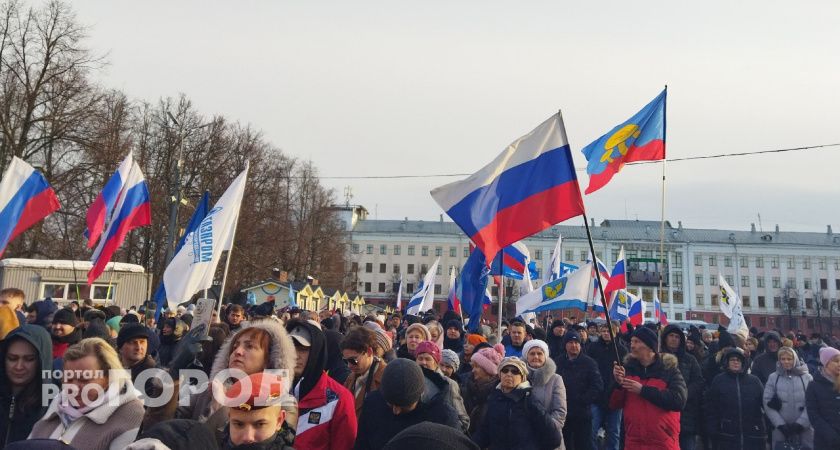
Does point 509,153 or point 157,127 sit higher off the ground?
point 157,127

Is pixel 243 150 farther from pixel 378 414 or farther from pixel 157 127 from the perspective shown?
pixel 378 414

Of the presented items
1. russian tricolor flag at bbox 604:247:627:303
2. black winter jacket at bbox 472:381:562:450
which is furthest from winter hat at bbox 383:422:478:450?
russian tricolor flag at bbox 604:247:627:303

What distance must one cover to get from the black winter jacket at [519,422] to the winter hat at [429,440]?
9.04 feet

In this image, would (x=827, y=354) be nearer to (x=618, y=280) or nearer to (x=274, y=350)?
(x=274, y=350)

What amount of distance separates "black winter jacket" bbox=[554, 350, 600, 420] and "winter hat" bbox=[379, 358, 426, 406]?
4.17 metres

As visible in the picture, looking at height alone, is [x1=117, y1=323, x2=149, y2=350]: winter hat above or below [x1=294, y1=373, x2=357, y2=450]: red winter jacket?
above

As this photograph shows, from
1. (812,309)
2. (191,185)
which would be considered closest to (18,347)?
(191,185)

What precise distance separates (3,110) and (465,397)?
26.4m

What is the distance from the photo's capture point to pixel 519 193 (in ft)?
21.2

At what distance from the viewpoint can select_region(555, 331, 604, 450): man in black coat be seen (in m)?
7.32

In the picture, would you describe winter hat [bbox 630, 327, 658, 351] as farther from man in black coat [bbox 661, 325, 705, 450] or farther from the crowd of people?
man in black coat [bbox 661, 325, 705, 450]

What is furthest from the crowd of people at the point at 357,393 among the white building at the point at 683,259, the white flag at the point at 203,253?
the white building at the point at 683,259

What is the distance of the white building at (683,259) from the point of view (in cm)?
8719

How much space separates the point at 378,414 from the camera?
3.77 m
